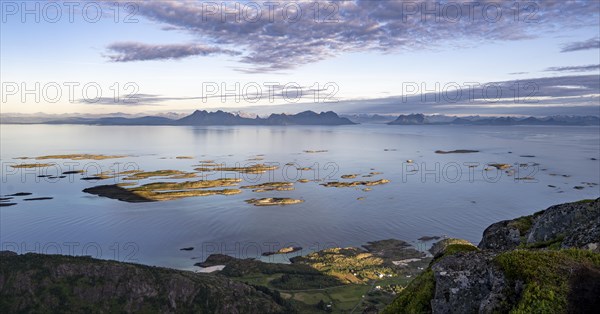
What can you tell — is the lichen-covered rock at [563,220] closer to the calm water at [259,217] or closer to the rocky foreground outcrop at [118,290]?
the rocky foreground outcrop at [118,290]

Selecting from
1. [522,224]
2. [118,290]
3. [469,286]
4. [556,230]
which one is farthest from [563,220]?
[118,290]

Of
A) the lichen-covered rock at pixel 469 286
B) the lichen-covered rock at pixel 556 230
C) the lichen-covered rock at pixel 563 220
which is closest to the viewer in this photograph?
the lichen-covered rock at pixel 469 286

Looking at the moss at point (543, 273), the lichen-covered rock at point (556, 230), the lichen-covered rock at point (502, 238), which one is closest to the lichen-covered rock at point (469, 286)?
the moss at point (543, 273)

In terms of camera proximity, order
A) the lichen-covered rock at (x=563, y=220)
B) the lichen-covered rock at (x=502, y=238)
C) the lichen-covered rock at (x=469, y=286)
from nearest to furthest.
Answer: the lichen-covered rock at (x=469, y=286), the lichen-covered rock at (x=563, y=220), the lichen-covered rock at (x=502, y=238)

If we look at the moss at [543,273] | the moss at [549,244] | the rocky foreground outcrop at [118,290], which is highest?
the moss at [543,273]

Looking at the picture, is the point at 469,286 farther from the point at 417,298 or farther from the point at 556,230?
the point at 556,230

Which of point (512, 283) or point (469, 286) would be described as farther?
point (469, 286)

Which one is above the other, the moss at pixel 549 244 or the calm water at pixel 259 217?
the moss at pixel 549 244
